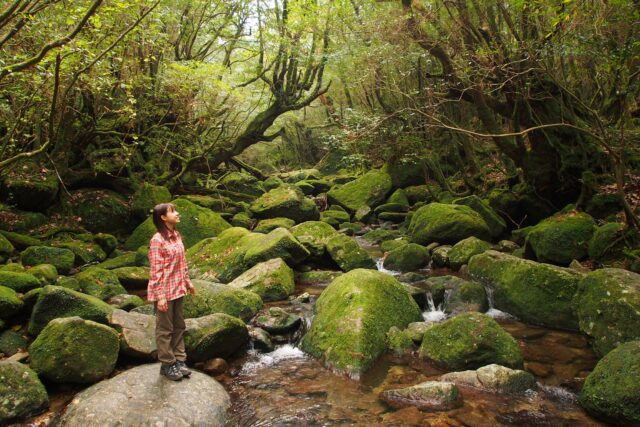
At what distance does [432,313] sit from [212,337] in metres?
3.94

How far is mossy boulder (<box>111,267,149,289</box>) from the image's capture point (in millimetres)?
8859

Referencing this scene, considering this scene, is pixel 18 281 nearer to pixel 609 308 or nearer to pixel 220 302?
pixel 220 302

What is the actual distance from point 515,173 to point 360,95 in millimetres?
8940

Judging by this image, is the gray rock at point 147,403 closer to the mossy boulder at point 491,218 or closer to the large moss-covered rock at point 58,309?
the large moss-covered rock at point 58,309

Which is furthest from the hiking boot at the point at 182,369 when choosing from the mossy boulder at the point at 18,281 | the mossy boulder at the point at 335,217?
the mossy boulder at the point at 335,217

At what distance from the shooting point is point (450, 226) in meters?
11.4

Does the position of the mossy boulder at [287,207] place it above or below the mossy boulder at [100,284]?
above

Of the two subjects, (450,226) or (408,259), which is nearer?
(408,259)

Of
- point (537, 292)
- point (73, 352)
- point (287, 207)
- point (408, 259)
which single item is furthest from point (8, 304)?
point (287, 207)

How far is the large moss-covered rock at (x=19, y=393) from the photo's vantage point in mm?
4180

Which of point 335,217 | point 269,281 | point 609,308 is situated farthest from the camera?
point 335,217

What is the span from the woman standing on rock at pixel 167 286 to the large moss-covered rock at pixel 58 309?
57.5 inches

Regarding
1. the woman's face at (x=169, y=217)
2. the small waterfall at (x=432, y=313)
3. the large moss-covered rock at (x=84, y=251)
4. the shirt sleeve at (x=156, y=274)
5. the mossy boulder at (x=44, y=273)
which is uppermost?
the woman's face at (x=169, y=217)

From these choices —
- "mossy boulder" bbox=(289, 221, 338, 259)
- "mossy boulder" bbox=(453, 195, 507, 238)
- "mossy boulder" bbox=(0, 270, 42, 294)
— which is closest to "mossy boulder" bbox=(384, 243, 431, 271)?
"mossy boulder" bbox=(289, 221, 338, 259)
